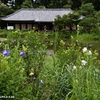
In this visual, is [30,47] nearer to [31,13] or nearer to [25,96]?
[25,96]

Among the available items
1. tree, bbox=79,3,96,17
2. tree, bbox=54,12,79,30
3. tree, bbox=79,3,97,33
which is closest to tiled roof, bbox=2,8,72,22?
tree, bbox=79,3,96,17

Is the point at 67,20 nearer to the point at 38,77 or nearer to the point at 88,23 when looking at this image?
the point at 88,23

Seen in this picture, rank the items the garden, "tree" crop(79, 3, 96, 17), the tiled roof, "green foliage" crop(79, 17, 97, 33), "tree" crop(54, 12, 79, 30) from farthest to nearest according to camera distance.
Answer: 1. the tiled roof
2. "tree" crop(79, 3, 96, 17)
3. "tree" crop(54, 12, 79, 30)
4. "green foliage" crop(79, 17, 97, 33)
5. the garden

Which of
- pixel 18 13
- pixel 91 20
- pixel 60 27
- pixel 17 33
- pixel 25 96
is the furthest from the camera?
pixel 18 13

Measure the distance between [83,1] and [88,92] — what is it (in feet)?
105

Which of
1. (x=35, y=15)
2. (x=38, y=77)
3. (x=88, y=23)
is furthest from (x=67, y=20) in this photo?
(x=38, y=77)

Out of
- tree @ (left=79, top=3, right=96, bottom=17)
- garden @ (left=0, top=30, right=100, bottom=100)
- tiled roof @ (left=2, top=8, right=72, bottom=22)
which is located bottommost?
tiled roof @ (left=2, top=8, right=72, bottom=22)

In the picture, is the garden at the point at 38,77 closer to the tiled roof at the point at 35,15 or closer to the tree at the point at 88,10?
the tree at the point at 88,10

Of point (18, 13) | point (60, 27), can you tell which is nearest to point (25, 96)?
point (60, 27)

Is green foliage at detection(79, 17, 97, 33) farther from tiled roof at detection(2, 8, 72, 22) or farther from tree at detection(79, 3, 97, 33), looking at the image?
tiled roof at detection(2, 8, 72, 22)

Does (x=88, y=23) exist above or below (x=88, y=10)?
below

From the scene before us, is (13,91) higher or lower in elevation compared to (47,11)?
higher

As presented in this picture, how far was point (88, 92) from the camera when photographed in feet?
7.50

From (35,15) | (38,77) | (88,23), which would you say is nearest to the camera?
(38,77)
